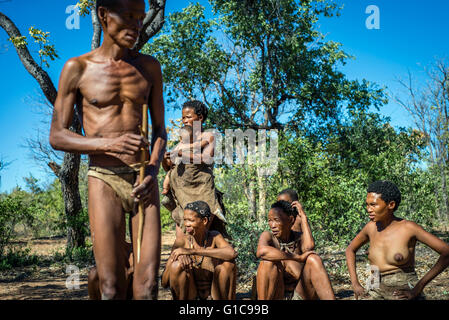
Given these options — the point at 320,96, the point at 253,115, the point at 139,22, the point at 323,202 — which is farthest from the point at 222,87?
the point at 139,22

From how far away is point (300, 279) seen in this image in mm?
3934

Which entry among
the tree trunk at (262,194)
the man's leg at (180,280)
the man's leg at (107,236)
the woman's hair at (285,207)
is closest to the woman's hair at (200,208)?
the man's leg at (180,280)

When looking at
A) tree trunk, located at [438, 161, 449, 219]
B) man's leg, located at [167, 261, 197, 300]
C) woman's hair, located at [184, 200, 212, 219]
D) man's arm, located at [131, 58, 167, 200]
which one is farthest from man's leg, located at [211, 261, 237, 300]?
tree trunk, located at [438, 161, 449, 219]

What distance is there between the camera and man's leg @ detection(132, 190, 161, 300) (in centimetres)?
237

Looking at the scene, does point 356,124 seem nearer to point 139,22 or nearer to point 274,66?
point 274,66

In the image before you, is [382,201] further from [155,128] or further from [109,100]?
[109,100]

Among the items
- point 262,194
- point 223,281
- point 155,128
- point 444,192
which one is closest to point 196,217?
point 223,281

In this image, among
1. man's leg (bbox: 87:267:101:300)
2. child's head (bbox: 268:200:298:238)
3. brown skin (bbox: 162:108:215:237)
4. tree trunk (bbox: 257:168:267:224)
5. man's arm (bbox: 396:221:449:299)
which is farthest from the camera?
tree trunk (bbox: 257:168:267:224)

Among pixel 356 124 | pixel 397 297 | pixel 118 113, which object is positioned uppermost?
pixel 356 124

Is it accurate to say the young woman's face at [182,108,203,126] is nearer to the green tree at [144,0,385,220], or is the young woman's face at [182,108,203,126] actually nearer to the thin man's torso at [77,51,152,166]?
the thin man's torso at [77,51,152,166]

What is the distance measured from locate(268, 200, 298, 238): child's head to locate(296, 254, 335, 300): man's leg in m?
0.42

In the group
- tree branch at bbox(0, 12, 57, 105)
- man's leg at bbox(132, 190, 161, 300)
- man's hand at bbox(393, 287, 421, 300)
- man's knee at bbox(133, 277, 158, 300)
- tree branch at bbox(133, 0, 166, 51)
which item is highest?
tree branch at bbox(133, 0, 166, 51)

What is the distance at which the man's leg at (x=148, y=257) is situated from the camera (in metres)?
2.37
